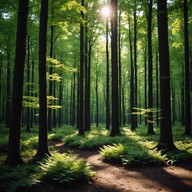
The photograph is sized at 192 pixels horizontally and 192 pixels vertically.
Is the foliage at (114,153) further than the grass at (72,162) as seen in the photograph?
Yes

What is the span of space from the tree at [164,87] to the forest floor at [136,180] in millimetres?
1743

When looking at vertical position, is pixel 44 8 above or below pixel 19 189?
above

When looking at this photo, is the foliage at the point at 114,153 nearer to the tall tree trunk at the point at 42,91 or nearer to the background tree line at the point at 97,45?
the background tree line at the point at 97,45

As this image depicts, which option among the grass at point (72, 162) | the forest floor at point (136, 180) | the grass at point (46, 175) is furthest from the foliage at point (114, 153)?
the grass at point (46, 175)

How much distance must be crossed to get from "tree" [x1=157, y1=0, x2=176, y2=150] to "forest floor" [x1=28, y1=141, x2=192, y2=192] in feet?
5.72

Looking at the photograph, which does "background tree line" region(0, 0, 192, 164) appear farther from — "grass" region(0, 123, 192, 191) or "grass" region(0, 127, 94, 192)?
"grass" region(0, 127, 94, 192)

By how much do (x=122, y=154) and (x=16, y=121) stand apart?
4.62m

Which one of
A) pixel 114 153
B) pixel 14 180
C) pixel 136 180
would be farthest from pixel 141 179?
pixel 14 180

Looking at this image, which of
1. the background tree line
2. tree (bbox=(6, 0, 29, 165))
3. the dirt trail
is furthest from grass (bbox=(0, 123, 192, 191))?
the background tree line

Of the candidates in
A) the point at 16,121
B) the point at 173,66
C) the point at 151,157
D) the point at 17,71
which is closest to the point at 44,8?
the point at 17,71

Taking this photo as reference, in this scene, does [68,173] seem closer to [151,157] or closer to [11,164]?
[11,164]

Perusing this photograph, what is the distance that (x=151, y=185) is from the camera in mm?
5988

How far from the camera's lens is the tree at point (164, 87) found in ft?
31.3

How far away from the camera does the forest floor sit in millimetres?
5637
